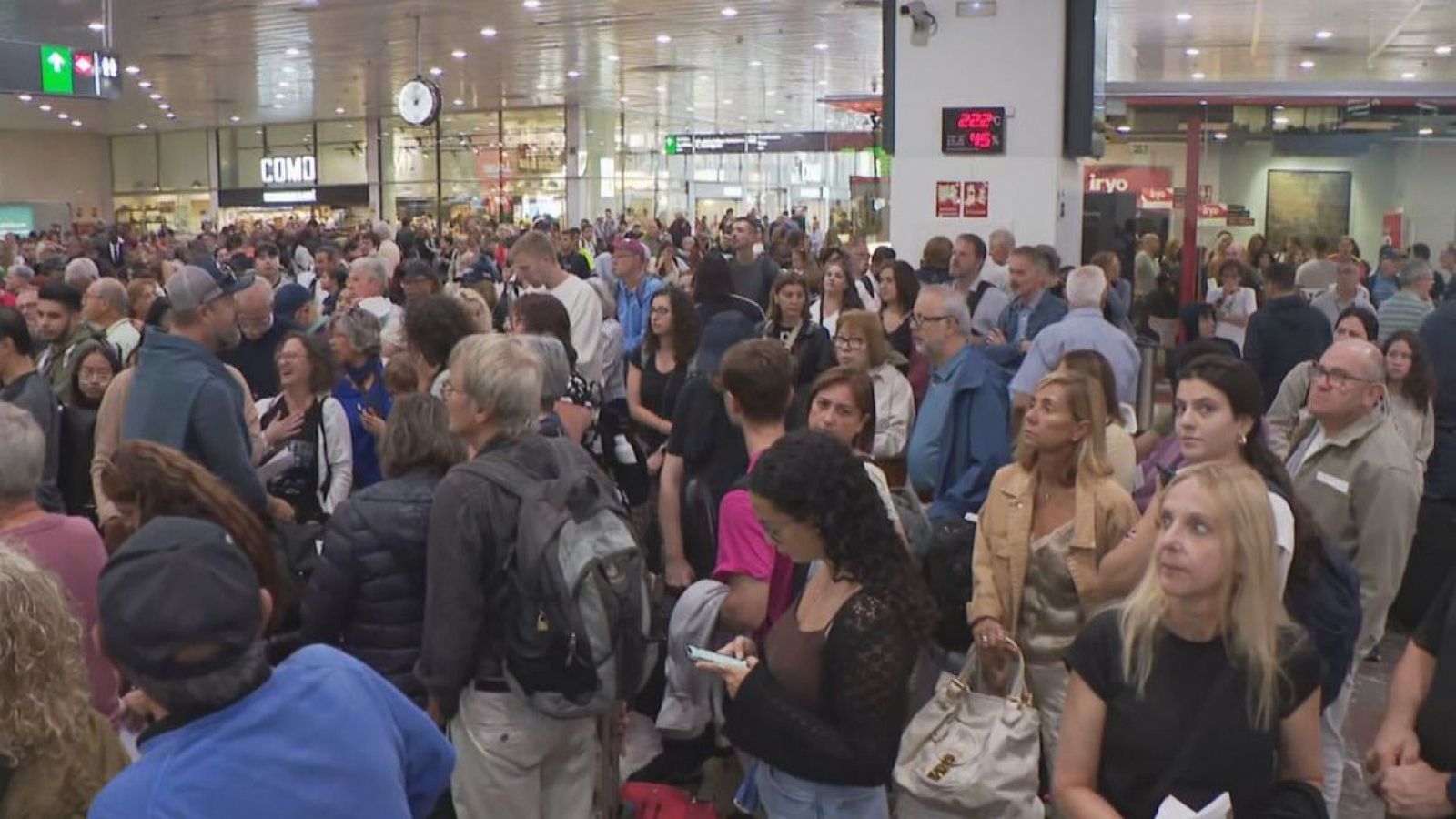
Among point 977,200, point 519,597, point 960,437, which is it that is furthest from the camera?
point 977,200

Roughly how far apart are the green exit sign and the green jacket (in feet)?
36.3

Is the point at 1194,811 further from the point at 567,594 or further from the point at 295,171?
the point at 295,171

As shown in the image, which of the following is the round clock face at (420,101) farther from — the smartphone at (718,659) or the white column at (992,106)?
the smartphone at (718,659)

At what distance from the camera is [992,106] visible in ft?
32.6

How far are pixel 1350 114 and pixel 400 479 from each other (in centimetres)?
1488

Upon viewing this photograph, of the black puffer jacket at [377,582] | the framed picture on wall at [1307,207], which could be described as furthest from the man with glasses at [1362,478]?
the framed picture on wall at [1307,207]

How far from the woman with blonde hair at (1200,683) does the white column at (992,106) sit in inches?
307

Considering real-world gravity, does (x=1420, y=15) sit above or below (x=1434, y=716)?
above

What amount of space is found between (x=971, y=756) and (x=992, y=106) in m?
7.63

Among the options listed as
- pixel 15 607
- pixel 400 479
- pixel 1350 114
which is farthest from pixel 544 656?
pixel 1350 114

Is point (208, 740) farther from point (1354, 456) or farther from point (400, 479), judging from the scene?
point (1354, 456)

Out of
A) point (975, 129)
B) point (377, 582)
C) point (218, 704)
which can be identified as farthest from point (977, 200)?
point (218, 704)

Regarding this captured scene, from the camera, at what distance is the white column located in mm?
9820

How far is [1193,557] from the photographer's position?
8.01 feet
